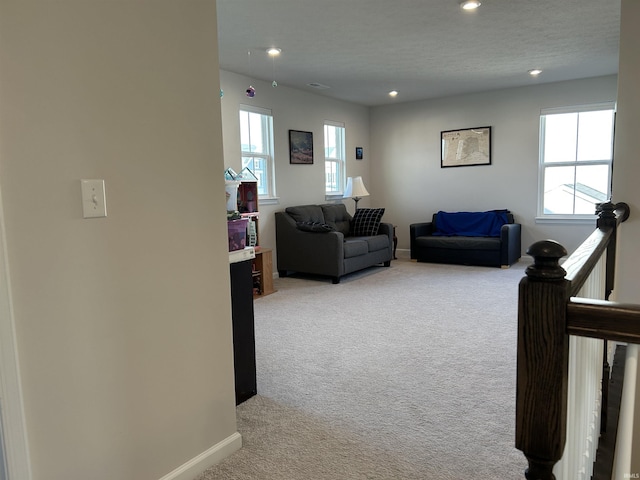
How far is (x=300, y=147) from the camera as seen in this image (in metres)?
6.35

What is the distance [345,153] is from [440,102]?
1.67m

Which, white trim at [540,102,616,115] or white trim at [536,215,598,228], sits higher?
white trim at [540,102,616,115]

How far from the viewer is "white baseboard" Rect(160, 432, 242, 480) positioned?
5.87 feet

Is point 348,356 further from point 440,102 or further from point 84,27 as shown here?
point 440,102

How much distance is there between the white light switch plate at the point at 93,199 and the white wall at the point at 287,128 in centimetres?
378

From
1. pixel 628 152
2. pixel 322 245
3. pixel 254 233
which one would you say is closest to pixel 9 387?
pixel 628 152

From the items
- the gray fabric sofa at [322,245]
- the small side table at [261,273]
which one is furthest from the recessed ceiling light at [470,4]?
the small side table at [261,273]

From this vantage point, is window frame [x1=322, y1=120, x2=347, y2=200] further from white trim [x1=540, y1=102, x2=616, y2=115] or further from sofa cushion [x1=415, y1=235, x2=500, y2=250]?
white trim [x1=540, y1=102, x2=616, y2=115]

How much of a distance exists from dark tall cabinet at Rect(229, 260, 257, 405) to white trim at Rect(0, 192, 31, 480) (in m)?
1.18

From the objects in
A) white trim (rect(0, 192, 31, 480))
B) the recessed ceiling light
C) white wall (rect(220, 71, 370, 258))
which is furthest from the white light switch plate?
white wall (rect(220, 71, 370, 258))

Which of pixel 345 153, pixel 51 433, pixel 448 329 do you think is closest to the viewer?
pixel 51 433

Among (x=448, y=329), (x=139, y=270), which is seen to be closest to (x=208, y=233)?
(x=139, y=270)

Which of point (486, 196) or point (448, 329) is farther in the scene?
point (486, 196)

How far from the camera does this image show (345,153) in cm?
727
